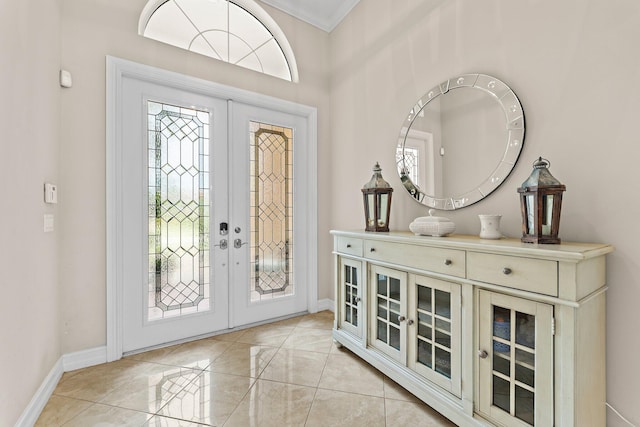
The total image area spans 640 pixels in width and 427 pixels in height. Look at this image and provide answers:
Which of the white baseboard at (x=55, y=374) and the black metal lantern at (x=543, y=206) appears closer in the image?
the black metal lantern at (x=543, y=206)

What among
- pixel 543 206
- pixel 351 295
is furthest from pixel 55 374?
pixel 543 206

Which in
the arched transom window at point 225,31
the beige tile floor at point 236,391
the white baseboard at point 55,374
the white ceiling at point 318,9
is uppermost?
the white ceiling at point 318,9

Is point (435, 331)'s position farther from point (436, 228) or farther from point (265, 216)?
point (265, 216)

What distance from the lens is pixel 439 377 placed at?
1603 millimetres

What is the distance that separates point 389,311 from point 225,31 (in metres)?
2.89

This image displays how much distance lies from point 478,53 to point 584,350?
1761 millimetres

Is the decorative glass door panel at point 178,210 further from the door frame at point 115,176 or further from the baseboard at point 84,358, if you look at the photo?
the baseboard at point 84,358

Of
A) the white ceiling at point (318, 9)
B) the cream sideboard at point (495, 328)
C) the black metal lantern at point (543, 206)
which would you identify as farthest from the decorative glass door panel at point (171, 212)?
the black metal lantern at point (543, 206)

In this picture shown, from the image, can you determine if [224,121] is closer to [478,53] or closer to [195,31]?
[195,31]

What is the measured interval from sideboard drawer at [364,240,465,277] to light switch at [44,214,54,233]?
203 centimetres

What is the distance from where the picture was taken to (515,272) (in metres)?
1.28

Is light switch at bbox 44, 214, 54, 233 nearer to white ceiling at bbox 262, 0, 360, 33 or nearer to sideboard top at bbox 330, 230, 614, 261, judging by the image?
sideboard top at bbox 330, 230, 614, 261

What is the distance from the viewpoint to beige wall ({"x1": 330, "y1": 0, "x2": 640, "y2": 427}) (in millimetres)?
1315

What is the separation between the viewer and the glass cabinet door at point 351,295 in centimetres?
221
